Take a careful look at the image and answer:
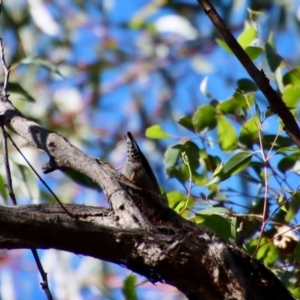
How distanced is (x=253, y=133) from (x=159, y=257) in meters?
0.50

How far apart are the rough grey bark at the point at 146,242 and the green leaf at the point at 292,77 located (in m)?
0.50

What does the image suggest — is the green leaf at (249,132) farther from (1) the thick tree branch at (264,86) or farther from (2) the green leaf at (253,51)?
(1) the thick tree branch at (264,86)

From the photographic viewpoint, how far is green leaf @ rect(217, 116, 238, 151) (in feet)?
4.15

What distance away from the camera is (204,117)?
1.27m

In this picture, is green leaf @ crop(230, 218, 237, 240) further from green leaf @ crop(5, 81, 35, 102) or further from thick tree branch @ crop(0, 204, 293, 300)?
green leaf @ crop(5, 81, 35, 102)

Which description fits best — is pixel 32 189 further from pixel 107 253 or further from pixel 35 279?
pixel 35 279

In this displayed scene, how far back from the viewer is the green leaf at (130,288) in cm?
111

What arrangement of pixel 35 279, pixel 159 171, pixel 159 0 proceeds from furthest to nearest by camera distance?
pixel 35 279, pixel 159 0, pixel 159 171

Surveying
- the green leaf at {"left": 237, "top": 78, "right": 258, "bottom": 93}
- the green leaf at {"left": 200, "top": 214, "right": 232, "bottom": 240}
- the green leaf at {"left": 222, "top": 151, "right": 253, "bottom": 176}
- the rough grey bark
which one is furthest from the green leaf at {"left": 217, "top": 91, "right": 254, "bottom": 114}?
the rough grey bark

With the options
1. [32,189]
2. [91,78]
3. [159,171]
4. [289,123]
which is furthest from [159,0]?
[289,123]

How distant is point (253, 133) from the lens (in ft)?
4.05

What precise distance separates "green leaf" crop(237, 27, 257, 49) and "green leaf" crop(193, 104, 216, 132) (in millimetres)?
130

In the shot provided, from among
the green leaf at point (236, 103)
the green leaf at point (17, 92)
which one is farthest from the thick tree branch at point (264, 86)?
the green leaf at point (17, 92)

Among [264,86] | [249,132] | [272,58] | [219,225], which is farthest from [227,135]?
[264,86]
